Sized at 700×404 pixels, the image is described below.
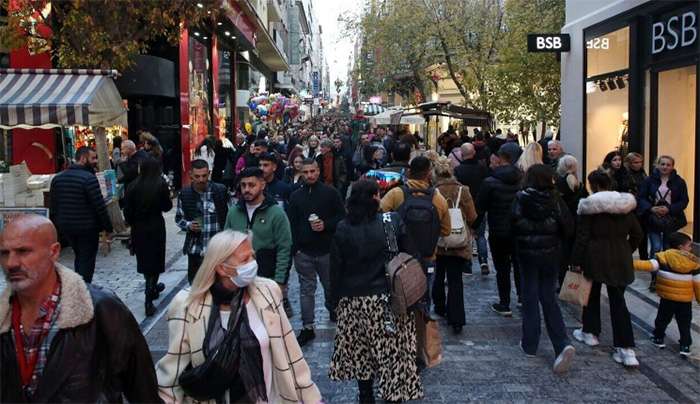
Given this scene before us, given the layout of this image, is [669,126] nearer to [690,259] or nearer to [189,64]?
[690,259]

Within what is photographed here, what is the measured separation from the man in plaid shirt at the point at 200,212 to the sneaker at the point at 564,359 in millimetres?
3465

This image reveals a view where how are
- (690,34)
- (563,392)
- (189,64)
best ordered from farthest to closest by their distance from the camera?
(189,64) → (690,34) → (563,392)

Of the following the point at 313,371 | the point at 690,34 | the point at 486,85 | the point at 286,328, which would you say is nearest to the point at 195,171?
the point at 313,371

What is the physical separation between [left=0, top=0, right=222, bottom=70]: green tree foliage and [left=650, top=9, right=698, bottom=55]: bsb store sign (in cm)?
816

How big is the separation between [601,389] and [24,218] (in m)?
4.56

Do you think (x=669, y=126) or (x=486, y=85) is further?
(x=486, y=85)

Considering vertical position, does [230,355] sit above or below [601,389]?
above

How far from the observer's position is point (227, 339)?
3.11 metres

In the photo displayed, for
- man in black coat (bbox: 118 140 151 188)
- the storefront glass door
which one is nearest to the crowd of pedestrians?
the storefront glass door

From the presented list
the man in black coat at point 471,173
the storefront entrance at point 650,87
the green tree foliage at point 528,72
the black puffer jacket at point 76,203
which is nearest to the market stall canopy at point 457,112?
the green tree foliage at point 528,72

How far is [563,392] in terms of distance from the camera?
17.8 feet

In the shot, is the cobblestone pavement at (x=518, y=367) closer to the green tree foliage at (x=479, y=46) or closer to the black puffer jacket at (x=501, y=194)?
the black puffer jacket at (x=501, y=194)

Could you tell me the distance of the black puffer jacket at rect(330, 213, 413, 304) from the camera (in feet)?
16.0

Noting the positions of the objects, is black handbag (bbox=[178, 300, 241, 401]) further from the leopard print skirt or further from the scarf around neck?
the leopard print skirt
